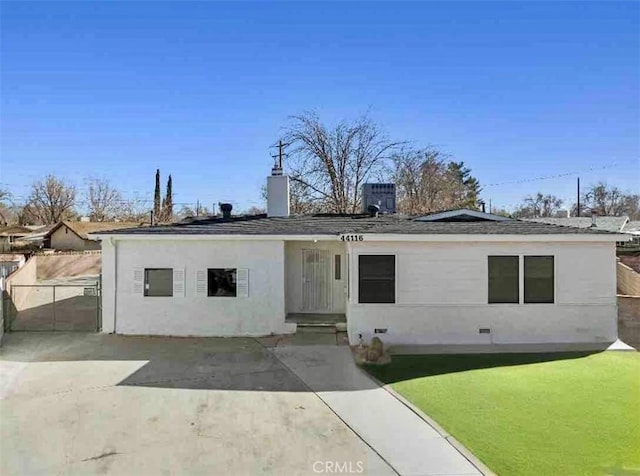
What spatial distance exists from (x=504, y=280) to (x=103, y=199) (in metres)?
56.9

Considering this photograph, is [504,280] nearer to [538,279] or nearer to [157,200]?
[538,279]

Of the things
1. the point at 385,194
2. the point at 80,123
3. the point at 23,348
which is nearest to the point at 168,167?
the point at 80,123

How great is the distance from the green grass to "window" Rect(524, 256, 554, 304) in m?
1.52

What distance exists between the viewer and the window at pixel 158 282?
1243 cm

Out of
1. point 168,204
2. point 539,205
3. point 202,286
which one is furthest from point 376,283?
point 539,205

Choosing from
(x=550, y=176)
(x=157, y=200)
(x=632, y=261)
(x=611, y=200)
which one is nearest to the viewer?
(x=632, y=261)

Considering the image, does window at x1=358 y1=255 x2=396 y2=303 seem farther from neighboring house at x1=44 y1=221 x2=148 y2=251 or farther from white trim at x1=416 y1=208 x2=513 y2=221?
neighboring house at x1=44 y1=221 x2=148 y2=251

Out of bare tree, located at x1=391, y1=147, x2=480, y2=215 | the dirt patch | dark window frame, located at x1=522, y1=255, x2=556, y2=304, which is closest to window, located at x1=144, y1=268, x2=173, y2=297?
dark window frame, located at x1=522, y1=255, x2=556, y2=304

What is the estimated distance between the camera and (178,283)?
12391 mm

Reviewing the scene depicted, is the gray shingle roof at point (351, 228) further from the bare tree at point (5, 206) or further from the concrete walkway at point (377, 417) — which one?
the bare tree at point (5, 206)

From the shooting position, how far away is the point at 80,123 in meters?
20.7

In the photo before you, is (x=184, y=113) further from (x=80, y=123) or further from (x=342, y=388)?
(x=342, y=388)

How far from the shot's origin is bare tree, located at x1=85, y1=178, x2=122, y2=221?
57.2 m

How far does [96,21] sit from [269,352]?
9138 mm
